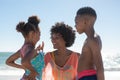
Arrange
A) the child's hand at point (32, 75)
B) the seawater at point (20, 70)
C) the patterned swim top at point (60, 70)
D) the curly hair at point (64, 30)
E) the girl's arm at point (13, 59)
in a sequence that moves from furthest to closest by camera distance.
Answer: the seawater at point (20, 70)
the girl's arm at point (13, 59)
the curly hair at point (64, 30)
the patterned swim top at point (60, 70)
the child's hand at point (32, 75)

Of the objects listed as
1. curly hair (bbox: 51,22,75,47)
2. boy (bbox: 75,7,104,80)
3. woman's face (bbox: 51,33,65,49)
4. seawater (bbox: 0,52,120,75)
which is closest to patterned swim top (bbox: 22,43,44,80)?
woman's face (bbox: 51,33,65,49)

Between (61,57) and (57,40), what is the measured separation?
0.20 meters

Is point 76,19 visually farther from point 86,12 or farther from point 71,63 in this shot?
point 71,63

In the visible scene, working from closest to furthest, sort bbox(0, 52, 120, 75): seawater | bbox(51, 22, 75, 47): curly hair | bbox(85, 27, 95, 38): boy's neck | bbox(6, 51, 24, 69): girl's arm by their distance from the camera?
bbox(85, 27, 95, 38): boy's neck < bbox(51, 22, 75, 47): curly hair < bbox(6, 51, 24, 69): girl's arm < bbox(0, 52, 120, 75): seawater

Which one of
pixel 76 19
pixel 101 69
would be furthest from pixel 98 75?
pixel 76 19

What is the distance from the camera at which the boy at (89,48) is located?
3.15 metres

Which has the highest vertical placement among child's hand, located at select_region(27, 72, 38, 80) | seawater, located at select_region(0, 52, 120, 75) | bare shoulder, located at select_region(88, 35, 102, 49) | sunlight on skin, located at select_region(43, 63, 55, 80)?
seawater, located at select_region(0, 52, 120, 75)

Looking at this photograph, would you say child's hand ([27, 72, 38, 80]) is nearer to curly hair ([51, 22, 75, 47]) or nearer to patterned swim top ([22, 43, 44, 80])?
patterned swim top ([22, 43, 44, 80])

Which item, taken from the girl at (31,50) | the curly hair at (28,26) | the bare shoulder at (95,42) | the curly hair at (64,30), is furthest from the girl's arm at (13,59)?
the bare shoulder at (95,42)

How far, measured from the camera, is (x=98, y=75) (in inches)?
123

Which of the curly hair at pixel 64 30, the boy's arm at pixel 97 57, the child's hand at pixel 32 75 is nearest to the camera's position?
the boy's arm at pixel 97 57

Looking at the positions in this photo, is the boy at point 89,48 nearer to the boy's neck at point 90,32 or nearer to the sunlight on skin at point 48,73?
the boy's neck at point 90,32

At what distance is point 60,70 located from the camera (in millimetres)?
3877

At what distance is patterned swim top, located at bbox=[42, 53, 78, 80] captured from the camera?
3.86 meters
